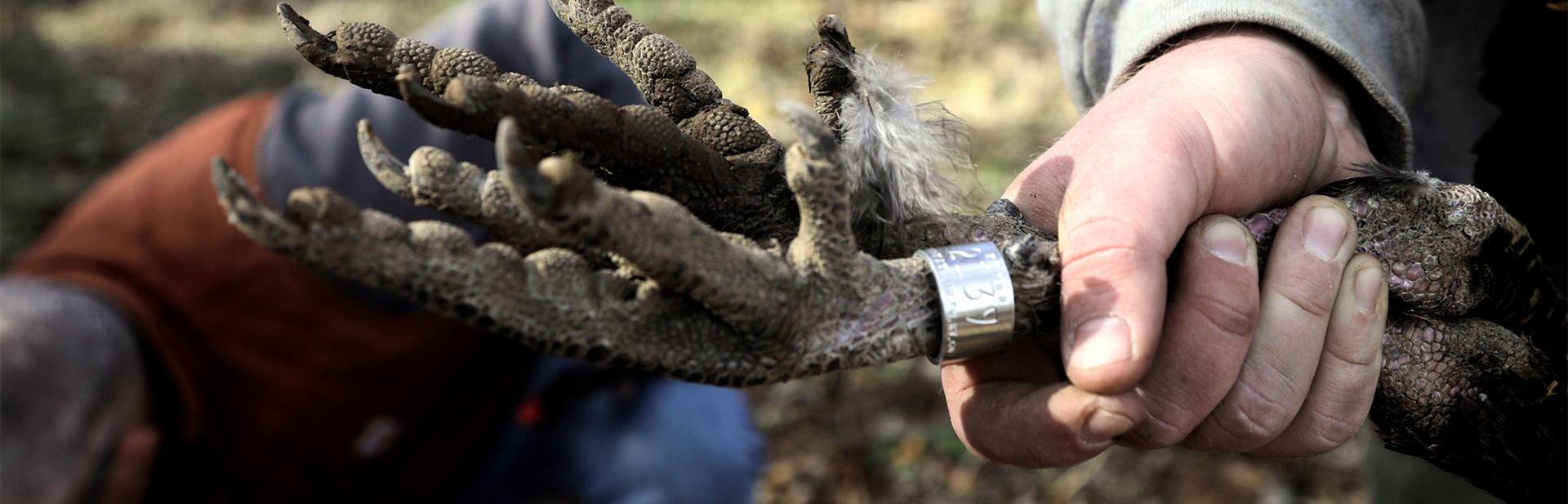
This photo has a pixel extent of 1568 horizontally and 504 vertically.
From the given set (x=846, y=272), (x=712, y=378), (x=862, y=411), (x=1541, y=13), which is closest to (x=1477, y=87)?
(x=1541, y=13)

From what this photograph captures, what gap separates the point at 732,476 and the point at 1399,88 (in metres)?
3.38

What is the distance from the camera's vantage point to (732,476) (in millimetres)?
4500

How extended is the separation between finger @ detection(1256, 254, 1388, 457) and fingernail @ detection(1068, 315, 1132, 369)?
50cm

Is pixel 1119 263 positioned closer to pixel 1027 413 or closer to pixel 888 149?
pixel 1027 413

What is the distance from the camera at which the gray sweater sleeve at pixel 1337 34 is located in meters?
1.81

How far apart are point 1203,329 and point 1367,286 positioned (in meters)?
0.34

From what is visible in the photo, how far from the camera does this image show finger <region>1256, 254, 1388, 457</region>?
5.10 ft

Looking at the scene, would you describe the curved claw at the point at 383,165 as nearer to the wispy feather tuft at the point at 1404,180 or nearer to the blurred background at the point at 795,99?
the blurred background at the point at 795,99

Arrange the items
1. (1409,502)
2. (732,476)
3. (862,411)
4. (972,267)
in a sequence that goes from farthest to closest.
Result: (862,411)
(732,476)
(1409,502)
(972,267)

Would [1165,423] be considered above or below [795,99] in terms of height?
above

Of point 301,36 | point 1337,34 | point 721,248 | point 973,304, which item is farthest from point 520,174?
point 1337,34

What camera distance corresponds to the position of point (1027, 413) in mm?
1496

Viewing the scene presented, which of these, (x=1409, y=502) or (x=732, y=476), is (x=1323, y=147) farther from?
(x=732, y=476)

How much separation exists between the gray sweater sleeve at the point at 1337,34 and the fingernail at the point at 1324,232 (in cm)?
45
